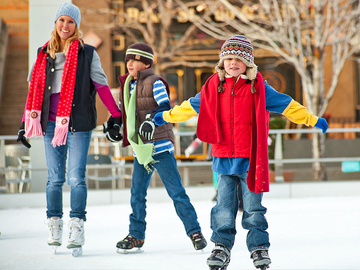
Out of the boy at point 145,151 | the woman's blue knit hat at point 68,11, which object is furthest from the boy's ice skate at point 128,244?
the woman's blue knit hat at point 68,11

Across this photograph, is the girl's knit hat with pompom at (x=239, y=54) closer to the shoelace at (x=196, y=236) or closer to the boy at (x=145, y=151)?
the boy at (x=145, y=151)

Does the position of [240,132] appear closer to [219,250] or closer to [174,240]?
[219,250]

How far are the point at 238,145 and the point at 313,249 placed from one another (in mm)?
1159

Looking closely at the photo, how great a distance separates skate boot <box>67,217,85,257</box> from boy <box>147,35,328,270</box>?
98 cm

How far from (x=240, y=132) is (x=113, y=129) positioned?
104cm

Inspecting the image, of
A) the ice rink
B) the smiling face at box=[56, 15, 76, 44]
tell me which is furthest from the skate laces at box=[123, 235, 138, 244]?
the smiling face at box=[56, 15, 76, 44]

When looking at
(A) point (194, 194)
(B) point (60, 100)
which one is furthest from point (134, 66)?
(A) point (194, 194)

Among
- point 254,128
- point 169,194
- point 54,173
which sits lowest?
point 169,194

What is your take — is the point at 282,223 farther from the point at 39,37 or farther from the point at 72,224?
the point at 39,37

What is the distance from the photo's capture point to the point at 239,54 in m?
2.73

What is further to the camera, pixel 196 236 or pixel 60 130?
pixel 196 236

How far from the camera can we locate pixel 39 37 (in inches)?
261

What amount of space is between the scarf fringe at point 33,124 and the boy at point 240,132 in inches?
46.4

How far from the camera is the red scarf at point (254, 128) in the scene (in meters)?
2.65
